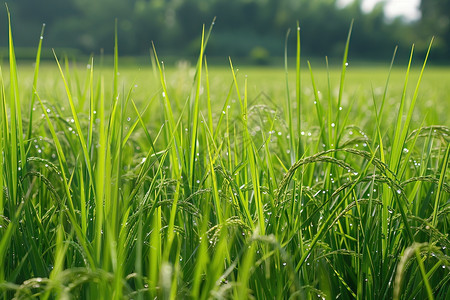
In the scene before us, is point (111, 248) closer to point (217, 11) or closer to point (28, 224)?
point (28, 224)

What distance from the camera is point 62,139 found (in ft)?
4.35

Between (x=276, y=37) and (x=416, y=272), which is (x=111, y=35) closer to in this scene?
(x=276, y=37)

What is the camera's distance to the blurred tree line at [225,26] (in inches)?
1547

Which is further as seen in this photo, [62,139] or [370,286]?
[62,139]

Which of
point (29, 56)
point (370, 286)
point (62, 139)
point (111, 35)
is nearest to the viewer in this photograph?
point (370, 286)

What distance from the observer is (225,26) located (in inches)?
1766

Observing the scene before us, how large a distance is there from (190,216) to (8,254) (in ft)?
1.04

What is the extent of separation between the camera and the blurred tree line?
3928cm

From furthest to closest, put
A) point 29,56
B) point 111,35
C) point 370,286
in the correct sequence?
point 111,35, point 29,56, point 370,286

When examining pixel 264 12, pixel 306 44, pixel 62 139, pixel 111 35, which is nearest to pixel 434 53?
pixel 306 44

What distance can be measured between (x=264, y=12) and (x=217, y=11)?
484 cm

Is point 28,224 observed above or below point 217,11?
below

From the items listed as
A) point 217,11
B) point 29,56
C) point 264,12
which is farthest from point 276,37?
point 29,56

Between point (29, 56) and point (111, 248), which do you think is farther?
point (29, 56)
